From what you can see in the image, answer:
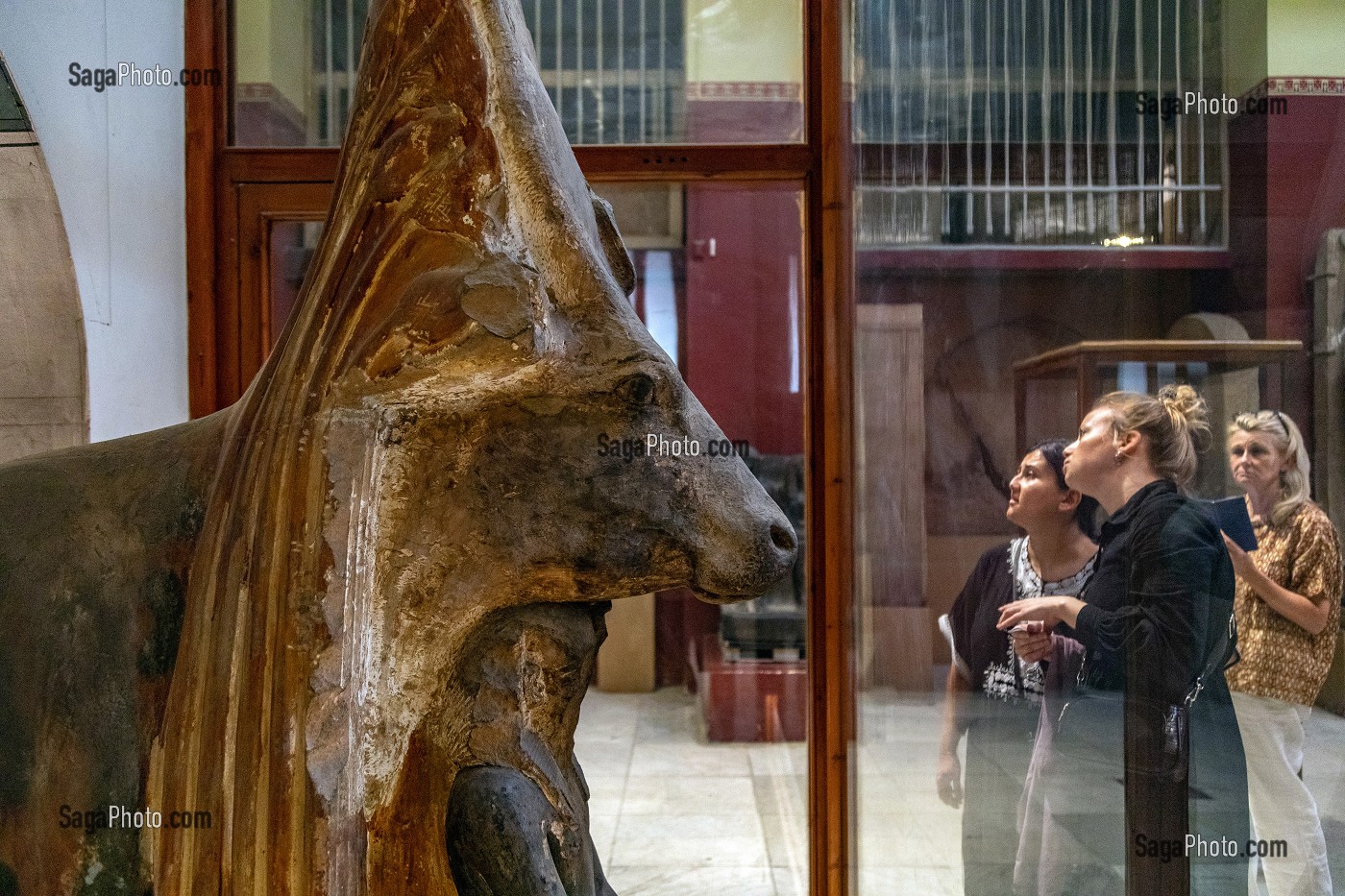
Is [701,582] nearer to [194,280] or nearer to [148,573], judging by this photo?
[148,573]

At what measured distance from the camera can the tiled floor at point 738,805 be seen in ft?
7.19

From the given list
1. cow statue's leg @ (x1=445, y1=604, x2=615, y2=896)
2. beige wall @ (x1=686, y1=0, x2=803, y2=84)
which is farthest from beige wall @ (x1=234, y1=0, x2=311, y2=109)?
cow statue's leg @ (x1=445, y1=604, x2=615, y2=896)

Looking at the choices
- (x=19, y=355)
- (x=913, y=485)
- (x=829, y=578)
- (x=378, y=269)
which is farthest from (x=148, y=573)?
(x=913, y=485)

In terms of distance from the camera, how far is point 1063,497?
1.77 meters

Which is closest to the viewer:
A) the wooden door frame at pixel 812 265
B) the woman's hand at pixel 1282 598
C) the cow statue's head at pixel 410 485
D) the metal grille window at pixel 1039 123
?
the cow statue's head at pixel 410 485

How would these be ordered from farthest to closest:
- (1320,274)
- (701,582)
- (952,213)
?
(952,213) < (1320,274) < (701,582)

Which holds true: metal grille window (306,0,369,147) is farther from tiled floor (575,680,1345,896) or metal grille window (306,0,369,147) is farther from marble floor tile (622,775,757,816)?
marble floor tile (622,775,757,816)

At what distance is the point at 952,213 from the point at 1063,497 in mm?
669

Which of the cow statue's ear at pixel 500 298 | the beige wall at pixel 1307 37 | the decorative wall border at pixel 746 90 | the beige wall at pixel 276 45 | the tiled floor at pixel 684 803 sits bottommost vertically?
the tiled floor at pixel 684 803

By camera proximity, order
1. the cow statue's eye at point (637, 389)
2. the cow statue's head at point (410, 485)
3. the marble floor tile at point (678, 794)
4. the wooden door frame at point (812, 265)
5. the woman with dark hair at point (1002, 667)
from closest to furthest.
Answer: the cow statue's head at point (410, 485) < the cow statue's eye at point (637, 389) < the woman with dark hair at point (1002, 667) < the wooden door frame at point (812, 265) < the marble floor tile at point (678, 794)

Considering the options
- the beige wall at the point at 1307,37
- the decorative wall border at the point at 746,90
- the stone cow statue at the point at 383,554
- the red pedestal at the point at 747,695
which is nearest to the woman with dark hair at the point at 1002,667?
the red pedestal at the point at 747,695

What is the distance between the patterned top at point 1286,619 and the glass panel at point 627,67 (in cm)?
127

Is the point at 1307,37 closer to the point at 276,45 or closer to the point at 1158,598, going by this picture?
the point at 1158,598

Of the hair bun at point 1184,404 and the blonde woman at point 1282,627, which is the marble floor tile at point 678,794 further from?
the hair bun at point 1184,404
